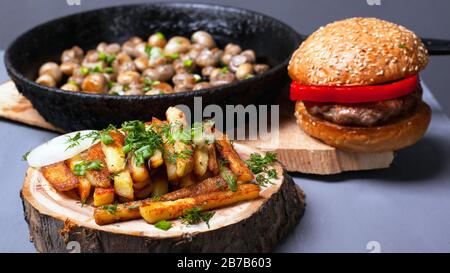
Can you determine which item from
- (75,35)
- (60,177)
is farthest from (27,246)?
(75,35)

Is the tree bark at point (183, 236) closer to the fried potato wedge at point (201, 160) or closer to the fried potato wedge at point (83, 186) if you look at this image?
the fried potato wedge at point (83, 186)

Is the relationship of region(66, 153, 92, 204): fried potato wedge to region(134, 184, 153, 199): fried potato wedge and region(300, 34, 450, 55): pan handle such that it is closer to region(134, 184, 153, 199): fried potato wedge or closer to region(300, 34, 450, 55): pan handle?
region(134, 184, 153, 199): fried potato wedge

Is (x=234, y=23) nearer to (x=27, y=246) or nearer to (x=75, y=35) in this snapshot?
(x=75, y=35)

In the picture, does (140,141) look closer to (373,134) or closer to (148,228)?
(148,228)

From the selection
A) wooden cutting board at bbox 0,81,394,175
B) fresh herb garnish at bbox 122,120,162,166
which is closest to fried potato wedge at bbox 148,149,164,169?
fresh herb garnish at bbox 122,120,162,166

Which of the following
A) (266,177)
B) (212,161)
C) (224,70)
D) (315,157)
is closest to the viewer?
(212,161)

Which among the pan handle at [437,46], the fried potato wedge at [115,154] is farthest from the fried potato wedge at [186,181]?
the pan handle at [437,46]

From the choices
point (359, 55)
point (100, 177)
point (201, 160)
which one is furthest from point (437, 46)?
point (100, 177)
